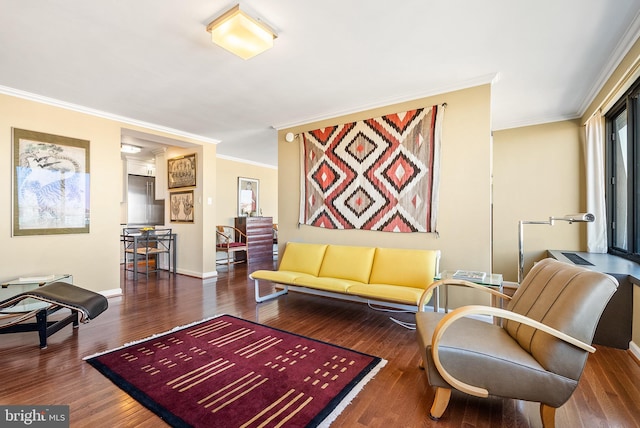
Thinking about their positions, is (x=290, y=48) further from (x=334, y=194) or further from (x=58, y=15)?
(x=334, y=194)

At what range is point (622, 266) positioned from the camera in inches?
111

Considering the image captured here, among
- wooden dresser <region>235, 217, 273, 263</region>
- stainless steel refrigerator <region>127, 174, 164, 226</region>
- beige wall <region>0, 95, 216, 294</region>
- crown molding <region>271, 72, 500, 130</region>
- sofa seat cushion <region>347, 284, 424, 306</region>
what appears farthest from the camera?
stainless steel refrigerator <region>127, 174, 164, 226</region>

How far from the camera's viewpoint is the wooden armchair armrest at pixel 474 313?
1447 mm

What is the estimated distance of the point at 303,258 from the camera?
399 cm

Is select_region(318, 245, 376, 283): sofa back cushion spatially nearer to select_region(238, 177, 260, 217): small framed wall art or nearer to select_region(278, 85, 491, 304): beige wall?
select_region(278, 85, 491, 304): beige wall

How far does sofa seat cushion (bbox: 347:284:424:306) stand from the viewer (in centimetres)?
272

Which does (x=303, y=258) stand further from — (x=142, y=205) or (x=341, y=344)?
(x=142, y=205)

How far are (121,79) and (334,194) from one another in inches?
106

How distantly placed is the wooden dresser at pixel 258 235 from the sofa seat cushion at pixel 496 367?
5423mm

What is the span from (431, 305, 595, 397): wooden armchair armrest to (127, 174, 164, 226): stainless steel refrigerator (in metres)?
6.71

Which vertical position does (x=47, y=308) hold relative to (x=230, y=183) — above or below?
below

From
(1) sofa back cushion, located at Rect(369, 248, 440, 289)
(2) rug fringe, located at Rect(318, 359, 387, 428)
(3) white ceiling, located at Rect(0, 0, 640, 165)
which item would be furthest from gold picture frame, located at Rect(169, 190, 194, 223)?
(2) rug fringe, located at Rect(318, 359, 387, 428)

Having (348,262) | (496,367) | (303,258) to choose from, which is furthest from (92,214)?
(496,367)

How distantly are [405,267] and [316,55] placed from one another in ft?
7.45
